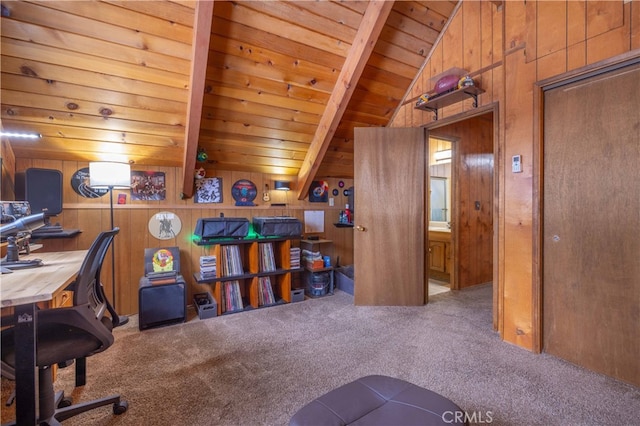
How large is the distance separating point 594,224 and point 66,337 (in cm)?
308

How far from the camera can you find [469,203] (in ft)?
13.3

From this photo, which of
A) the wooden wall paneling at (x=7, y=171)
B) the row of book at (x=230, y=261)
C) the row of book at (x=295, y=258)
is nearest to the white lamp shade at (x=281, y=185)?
the row of book at (x=295, y=258)

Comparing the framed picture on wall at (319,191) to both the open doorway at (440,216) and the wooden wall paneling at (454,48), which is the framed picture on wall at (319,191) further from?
the wooden wall paneling at (454,48)

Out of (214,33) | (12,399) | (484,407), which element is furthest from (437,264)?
(12,399)

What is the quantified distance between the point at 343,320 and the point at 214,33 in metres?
2.70

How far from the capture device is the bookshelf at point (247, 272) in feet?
10.4

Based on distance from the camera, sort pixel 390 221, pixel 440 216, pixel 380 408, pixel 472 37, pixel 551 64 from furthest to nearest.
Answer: pixel 440 216 < pixel 390 221 < pixel 472 37 < pixel 551 64 < pixel 380 408

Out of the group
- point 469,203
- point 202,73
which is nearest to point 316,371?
point 202,73

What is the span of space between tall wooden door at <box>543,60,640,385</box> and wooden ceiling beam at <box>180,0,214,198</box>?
2.45 metres

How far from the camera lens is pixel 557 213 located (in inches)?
86.2

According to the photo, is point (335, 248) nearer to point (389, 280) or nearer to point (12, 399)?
point (389, 280)

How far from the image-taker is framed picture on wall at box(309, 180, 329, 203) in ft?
13.8

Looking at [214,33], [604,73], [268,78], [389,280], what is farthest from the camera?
[389,280]

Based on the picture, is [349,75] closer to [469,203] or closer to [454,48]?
[454,48]
